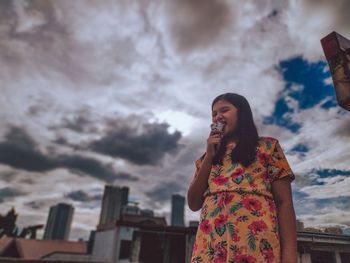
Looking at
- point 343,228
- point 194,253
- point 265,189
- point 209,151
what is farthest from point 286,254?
point 343,228

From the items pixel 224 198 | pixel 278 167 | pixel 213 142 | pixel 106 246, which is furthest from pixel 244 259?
pixel 106 246

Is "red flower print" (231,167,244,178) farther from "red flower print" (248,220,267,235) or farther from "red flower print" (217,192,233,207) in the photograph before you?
"red flower print" (248,220,267,235)

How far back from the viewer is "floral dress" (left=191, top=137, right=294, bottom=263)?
4.71ft

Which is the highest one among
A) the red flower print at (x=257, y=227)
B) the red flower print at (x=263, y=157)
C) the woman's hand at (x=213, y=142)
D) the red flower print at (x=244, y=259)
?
the woman's hand at (x=213, y=142)

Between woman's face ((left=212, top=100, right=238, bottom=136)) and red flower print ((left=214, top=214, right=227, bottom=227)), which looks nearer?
red flower print ((left=214, top=214, right=227, bottom=227))

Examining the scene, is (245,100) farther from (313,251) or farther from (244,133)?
(313,251)

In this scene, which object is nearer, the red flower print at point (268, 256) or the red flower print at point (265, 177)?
the red flower print at point (268, 256)

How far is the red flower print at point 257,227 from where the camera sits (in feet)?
4.82

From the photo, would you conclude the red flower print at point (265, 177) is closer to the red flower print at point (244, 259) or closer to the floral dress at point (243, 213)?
the floral dress at point (243, 213)

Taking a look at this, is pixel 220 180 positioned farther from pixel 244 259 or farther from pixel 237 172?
pixel 244 259

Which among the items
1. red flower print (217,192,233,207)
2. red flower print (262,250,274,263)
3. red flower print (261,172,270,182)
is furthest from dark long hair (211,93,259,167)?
red flower print (262,250,274,263)

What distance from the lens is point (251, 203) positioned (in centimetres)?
155

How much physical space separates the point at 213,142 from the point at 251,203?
496 mm

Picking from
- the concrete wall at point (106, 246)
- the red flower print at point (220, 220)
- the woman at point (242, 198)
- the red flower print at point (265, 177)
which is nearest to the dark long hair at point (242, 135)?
the woman at point (242, 198)
